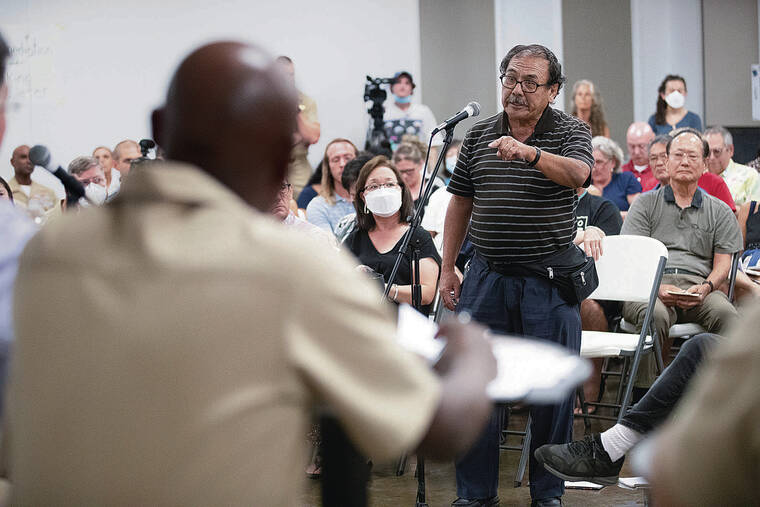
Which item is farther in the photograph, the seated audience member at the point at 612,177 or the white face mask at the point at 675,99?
the white face mask at the point at 675,99

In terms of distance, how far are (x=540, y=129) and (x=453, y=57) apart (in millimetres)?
6470

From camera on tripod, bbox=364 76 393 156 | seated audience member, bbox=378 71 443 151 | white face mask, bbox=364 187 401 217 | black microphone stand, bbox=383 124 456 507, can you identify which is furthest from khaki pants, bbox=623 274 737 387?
seated audience member, bbox=378 71 443 151

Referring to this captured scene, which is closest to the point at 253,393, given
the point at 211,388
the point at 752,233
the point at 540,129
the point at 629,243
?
the point at 211,388

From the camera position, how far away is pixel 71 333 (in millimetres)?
1026

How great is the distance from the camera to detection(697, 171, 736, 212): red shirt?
5.69 meters

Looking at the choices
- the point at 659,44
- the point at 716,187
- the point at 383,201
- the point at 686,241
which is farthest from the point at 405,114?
the point at 383,201

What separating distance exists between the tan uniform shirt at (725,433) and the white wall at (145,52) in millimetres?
6597

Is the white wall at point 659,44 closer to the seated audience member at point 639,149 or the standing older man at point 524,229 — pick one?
the seated audience member at point 639,149

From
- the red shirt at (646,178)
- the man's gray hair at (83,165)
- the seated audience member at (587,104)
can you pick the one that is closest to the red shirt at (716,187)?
the red shirt at (646,178)

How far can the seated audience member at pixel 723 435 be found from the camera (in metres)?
0.90

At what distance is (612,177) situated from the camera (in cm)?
648

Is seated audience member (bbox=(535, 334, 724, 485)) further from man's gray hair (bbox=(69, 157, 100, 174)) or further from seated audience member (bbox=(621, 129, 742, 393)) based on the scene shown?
man's gray hair (bbox=(69, 157, 100, 174))

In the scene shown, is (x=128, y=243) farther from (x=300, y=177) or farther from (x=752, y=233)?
(x=300, y=177)

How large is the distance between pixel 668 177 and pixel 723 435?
5139 mm
